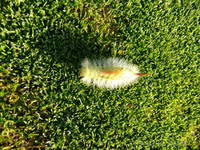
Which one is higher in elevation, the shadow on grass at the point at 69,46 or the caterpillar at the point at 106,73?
the shadow on grass at the point at 69,46

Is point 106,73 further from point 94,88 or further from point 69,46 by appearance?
point 69,46

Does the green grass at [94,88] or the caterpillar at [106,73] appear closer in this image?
the green grass at [94,88]

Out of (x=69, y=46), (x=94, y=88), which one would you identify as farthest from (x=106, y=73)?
(x=69, y=46)

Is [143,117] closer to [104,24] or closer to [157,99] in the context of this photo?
[157,99]

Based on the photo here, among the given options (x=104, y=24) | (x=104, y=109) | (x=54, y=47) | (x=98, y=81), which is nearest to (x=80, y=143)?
(x=104, y=109)

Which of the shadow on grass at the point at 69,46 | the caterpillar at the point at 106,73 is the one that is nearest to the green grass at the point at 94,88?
the shadow on grass at the point at 69,46

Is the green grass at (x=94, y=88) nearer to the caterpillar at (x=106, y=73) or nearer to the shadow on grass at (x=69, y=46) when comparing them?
the shadow on grass at (x=69, y=46)

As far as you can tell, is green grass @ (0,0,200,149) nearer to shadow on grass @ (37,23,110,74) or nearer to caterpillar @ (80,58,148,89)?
shadow on grass @ (37,23,110,74)
